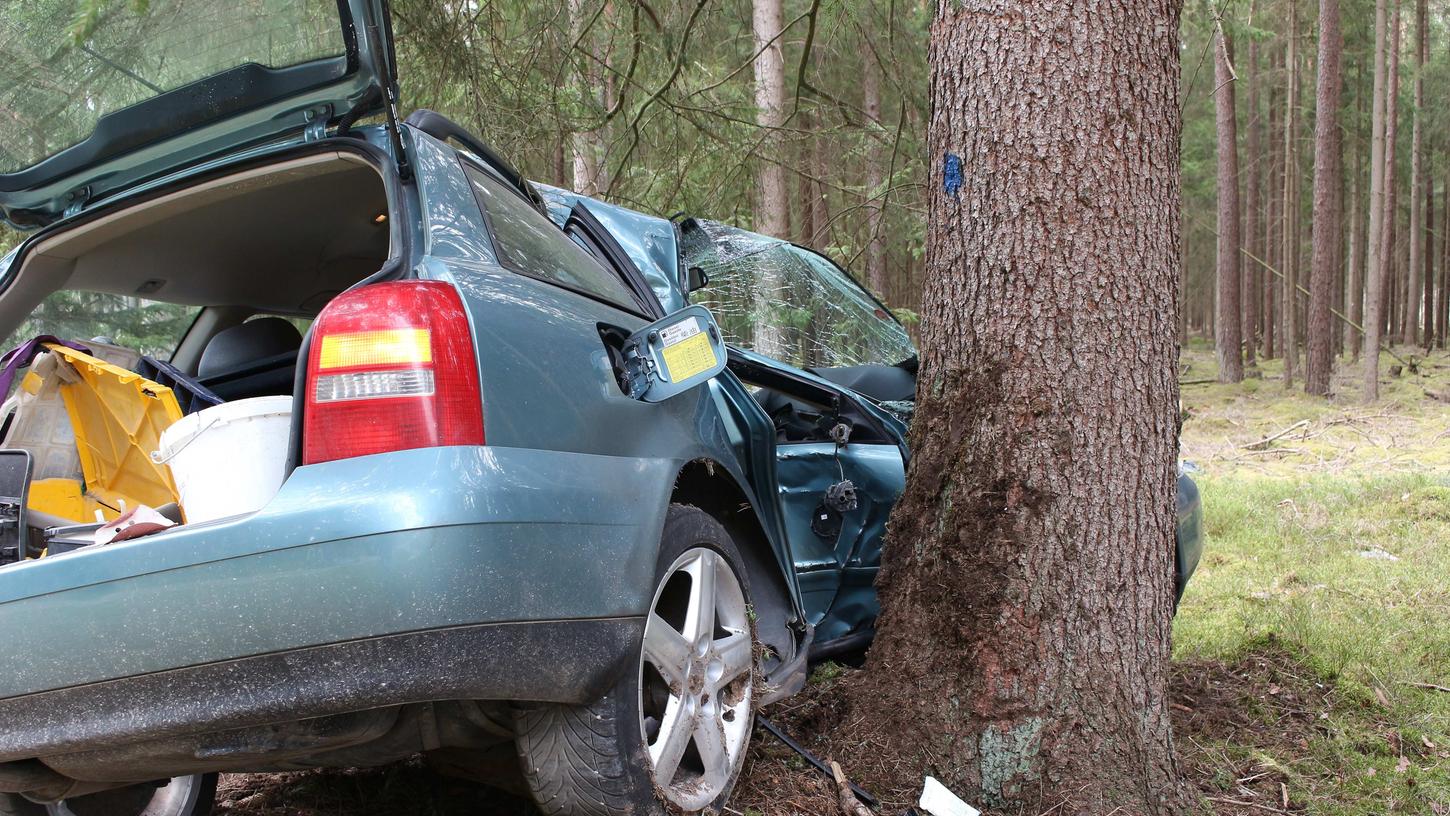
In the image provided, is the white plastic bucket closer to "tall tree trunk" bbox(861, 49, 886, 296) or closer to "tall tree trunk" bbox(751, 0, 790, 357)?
"tall tree trunk" bbox(861, 49, 886, 296)

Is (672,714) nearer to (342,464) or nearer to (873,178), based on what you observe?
(342,464)

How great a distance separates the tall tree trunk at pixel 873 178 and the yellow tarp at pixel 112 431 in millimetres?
5034

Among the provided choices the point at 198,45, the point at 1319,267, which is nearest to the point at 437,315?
the point at 198,45

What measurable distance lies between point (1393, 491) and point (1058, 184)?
21.5ft

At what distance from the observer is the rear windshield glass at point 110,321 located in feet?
8.75

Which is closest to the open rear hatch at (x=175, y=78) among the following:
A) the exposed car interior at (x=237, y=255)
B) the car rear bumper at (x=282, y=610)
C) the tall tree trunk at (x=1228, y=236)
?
the exposed car interior at (x=237, y=255)

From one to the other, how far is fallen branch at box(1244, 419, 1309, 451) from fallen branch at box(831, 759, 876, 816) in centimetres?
1060

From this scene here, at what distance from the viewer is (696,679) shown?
2.36 metres

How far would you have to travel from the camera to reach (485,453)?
1760 millimetres

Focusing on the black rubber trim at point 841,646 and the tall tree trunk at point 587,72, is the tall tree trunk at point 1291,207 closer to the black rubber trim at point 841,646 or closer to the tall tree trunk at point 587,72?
the tall tree trunk at point 587,72

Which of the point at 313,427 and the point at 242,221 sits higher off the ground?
the point at 242,221

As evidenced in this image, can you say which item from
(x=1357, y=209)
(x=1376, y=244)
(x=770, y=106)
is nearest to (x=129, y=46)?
(x=770, y=106)

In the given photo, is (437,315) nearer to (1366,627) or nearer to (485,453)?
(485,453)

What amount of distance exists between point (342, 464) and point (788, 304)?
9.60ft
